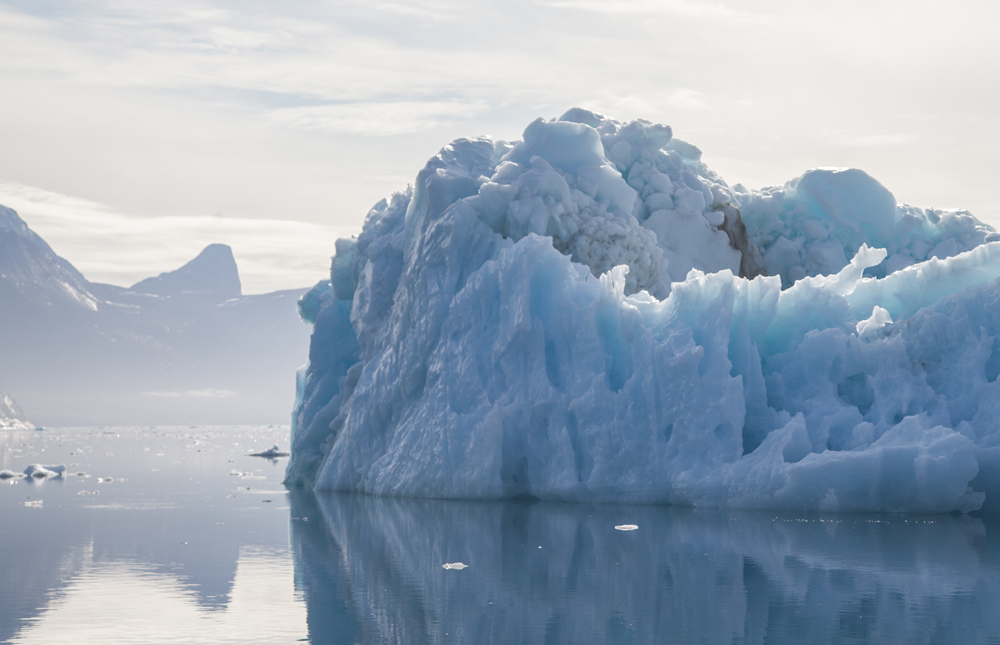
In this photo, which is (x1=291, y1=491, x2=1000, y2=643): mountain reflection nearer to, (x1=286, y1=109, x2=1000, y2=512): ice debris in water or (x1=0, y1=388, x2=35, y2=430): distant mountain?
(x1=286, y1=109, x2=1000, y2=512): ice debris in water

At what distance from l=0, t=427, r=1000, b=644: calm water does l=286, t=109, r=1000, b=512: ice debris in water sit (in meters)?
0.81

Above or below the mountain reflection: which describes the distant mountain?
below

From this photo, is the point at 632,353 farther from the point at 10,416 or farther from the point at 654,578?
the point at 10,416

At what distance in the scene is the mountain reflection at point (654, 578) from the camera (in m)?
7.45

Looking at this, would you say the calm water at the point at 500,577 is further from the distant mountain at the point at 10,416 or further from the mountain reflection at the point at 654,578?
the distant mountain at the point at 10,416

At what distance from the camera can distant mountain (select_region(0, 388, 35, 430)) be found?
107938 mm

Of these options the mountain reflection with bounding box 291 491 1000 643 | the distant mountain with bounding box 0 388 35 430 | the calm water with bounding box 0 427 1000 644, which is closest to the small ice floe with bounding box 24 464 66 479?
the calm water with bounding box 0 427 1000 644

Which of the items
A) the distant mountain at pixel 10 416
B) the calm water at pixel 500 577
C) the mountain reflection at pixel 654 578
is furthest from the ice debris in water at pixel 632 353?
the distant mountain at pixel 10 416

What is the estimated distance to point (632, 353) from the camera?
17266 millimetres

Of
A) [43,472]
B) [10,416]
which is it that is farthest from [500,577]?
[10,416]

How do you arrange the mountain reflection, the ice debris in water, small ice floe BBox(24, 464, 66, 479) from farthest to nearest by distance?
small ice floe BBox(24, 464, 66, 479), the ice debris in water, the mountain reflection

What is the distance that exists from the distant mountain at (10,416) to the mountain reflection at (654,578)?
340ft

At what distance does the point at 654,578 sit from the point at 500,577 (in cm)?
138

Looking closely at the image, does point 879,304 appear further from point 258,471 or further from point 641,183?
point 258,471
